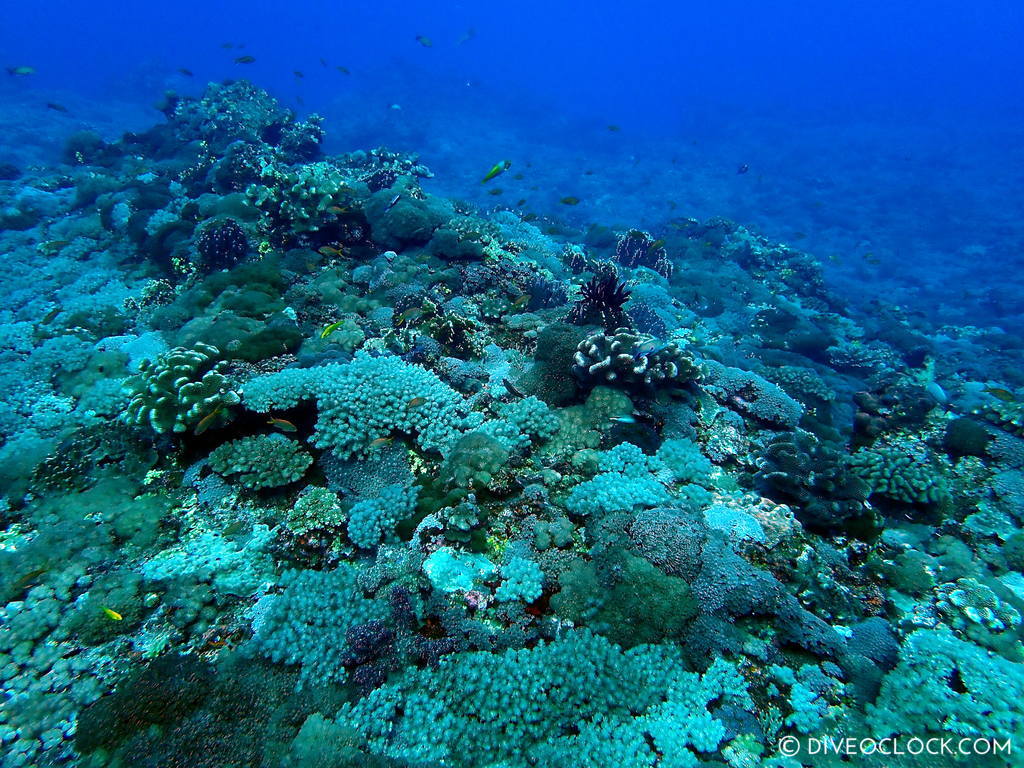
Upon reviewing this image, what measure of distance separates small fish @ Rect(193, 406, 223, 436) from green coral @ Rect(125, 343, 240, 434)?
0.02 m

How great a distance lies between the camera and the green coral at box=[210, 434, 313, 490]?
5.46 metres

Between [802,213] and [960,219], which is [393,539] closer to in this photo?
[802,213]

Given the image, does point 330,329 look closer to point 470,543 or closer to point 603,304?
point 470,543

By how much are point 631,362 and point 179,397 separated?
599 centimetres

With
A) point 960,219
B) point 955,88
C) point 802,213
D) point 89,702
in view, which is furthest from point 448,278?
point 955,88

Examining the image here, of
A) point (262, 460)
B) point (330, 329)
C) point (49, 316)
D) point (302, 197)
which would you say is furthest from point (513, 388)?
point (49, 316)

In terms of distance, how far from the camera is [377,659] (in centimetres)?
405

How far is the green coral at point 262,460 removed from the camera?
5.46m

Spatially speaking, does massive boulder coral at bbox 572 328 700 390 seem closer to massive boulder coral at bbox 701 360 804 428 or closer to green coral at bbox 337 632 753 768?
massive boulder coral at bbox 701 360 804 428

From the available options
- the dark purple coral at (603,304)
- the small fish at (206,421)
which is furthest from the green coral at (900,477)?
the small fish at (206,421)

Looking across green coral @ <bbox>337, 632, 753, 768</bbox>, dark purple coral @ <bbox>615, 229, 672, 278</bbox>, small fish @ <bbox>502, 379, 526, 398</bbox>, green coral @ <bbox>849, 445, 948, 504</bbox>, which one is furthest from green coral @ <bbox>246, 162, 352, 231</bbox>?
green coral @ <bbox>849, 445, 948, 504</bbox>

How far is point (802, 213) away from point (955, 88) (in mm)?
90410

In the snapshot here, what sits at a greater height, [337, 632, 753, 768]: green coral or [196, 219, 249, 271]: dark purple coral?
[196, 219, 249, 271]: dark purple coral

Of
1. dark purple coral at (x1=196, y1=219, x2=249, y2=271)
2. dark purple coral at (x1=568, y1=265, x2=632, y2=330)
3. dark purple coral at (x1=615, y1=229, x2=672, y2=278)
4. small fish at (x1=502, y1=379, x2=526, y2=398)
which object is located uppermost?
dark purple coral at (x1=615, y1=229, x2=672, y2=278)
